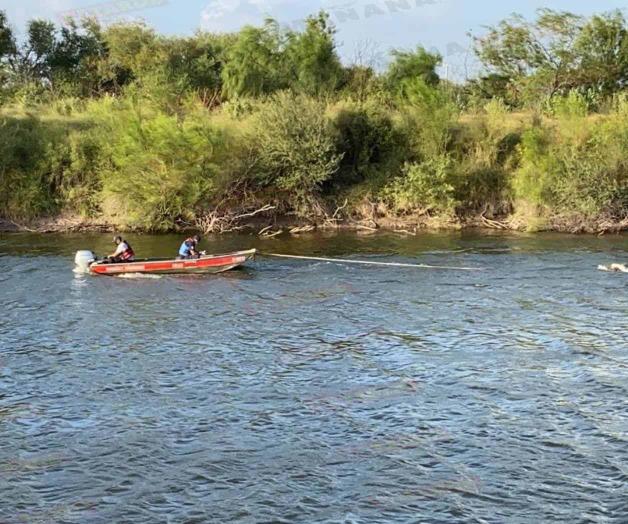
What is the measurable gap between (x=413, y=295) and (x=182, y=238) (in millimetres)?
15318

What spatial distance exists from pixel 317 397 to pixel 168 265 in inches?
544

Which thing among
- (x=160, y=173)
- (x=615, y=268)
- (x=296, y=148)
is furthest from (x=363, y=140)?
(x=615, y=268)

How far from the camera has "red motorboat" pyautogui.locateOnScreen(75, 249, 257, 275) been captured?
30109 millimetres

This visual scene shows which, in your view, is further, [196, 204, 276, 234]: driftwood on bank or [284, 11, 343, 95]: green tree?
[284, 11, 343, 95]: green tree

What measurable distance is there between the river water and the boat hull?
0.43m

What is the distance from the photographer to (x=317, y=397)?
690 inches

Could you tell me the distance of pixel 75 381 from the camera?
60.9 ft

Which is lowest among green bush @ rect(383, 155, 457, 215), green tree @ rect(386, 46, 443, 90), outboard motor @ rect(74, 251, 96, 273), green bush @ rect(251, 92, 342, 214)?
outboard motor @ rect(74, 251, 96, 273)

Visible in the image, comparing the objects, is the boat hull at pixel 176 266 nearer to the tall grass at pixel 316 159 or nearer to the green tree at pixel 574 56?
the tall grass at pixel 316 159

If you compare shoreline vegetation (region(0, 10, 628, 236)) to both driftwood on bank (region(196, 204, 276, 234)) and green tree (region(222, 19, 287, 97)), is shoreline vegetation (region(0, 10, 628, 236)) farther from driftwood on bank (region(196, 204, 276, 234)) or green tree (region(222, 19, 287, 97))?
green tree (region(222, 19, 287, 97))

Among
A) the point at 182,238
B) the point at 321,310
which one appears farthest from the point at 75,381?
the point at 182,238

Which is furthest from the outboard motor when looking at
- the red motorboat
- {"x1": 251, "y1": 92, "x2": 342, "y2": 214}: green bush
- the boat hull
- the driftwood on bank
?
{"x1": 251, "y1": 92, "x2": 342, "y2": 214}: green bush

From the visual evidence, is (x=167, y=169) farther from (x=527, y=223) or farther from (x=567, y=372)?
(x=567, y=372)

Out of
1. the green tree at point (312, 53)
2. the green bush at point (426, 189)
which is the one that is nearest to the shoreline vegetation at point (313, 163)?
the green bush at point (426, 189)
